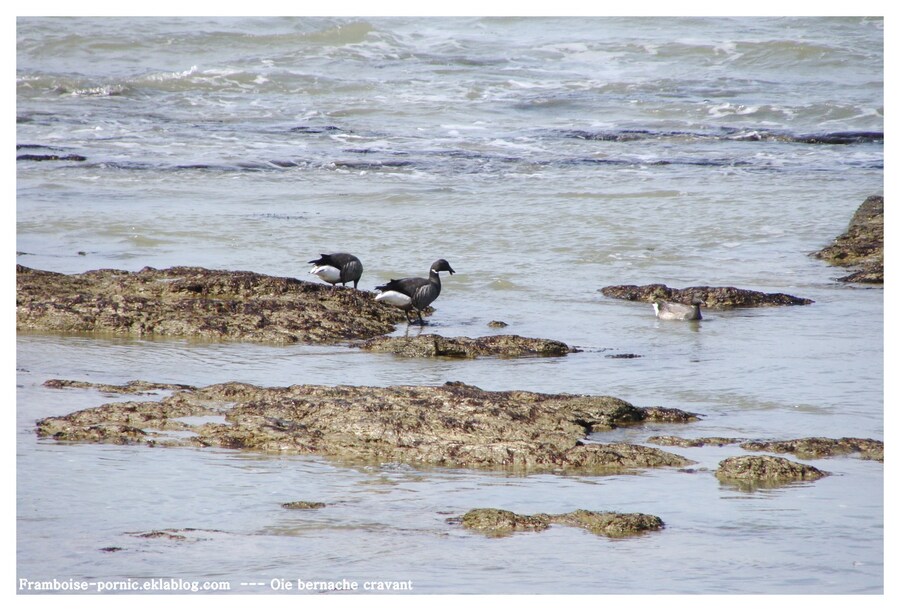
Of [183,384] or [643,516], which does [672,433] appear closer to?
[643,516]

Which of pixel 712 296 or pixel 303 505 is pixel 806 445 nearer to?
pixel 303 505

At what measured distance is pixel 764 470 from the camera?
5.32m

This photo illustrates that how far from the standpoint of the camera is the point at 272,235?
526 inches

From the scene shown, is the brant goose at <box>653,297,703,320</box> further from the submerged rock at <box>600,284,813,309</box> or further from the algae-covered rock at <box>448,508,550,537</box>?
the algae-covered rock at <box>448,508,550,537</box>

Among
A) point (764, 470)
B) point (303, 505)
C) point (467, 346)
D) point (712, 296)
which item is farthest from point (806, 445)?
point (712, 296)

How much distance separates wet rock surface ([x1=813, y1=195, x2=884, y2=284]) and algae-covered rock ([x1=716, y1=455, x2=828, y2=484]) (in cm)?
646

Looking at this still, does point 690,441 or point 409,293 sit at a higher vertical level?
point 409,293

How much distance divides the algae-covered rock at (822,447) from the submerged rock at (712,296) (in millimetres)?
4467

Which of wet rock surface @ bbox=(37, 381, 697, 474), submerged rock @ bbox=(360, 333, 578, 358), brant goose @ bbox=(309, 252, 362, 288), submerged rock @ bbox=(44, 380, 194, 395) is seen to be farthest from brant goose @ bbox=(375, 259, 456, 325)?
wet rock surface @ bbox=(37, 381, 697, 474)

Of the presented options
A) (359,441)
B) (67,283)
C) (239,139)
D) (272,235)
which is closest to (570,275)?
(272,235)

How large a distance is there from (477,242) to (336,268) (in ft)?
10.6

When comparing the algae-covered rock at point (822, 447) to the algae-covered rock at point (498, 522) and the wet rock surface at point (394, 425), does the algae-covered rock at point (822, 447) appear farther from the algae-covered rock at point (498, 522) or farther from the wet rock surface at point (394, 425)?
the algae-covered rock at point (498, 522)

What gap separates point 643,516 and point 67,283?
6454 millimetres

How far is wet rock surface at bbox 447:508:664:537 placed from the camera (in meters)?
4.53
